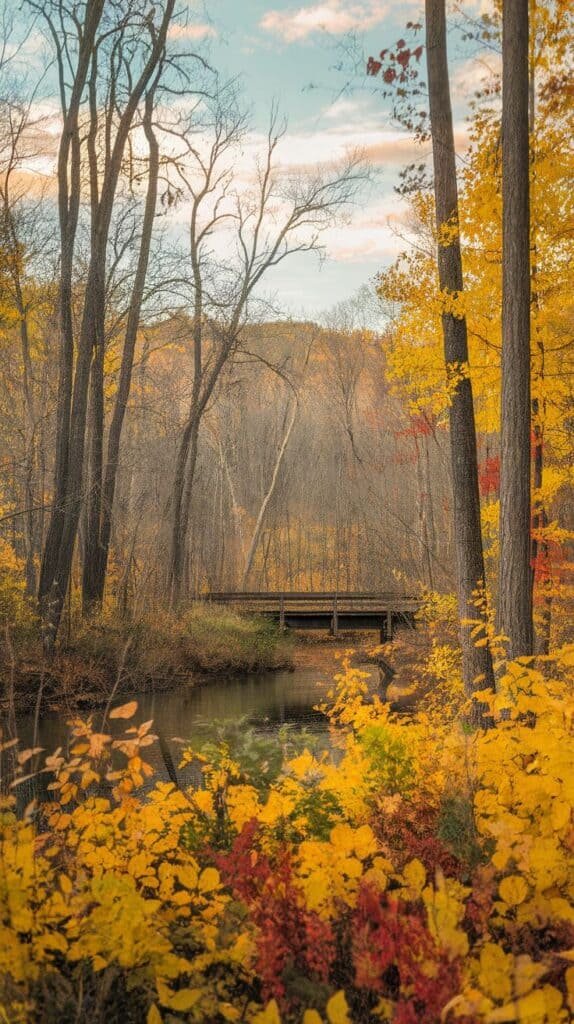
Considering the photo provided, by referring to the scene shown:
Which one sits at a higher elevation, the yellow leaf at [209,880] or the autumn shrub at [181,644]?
the yellow leaf at [209,880]

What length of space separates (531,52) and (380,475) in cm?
2690

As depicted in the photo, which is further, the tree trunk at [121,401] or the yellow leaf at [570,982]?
the tree trunk at [121,401]

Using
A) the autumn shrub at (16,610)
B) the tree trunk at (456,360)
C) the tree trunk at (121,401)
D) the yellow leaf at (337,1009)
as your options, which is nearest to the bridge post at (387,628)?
the tree trunk at (121,401)

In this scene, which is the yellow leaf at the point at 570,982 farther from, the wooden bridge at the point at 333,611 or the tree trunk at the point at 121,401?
the wooden bridge at the point at 333,611

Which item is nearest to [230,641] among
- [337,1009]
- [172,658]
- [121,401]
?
[172,658]

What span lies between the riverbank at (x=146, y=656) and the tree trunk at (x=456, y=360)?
3577mm

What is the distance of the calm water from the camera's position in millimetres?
10328

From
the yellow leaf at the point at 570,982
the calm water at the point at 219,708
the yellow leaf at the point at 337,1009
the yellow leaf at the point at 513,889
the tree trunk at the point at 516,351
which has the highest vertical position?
the tree trunk at the point at 516,351

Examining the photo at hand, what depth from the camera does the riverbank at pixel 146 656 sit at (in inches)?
475

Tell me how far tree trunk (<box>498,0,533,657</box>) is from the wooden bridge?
585 inches

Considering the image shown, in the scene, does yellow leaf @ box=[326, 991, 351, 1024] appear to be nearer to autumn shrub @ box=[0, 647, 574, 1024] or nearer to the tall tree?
autumn shrub @ box=[0, 647, 574, 1024]

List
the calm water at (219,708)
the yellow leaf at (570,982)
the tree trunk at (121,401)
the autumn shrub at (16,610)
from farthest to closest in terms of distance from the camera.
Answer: the tree trunk at (121,401) < the autumn shrub at (16,610) < the calm water at (219,708) < the yellow leaf at (570,982)

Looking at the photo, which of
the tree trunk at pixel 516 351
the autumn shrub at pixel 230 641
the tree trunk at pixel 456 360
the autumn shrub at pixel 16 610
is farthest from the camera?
the autumn shrub at pixel 230 641

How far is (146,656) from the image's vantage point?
601 inches
